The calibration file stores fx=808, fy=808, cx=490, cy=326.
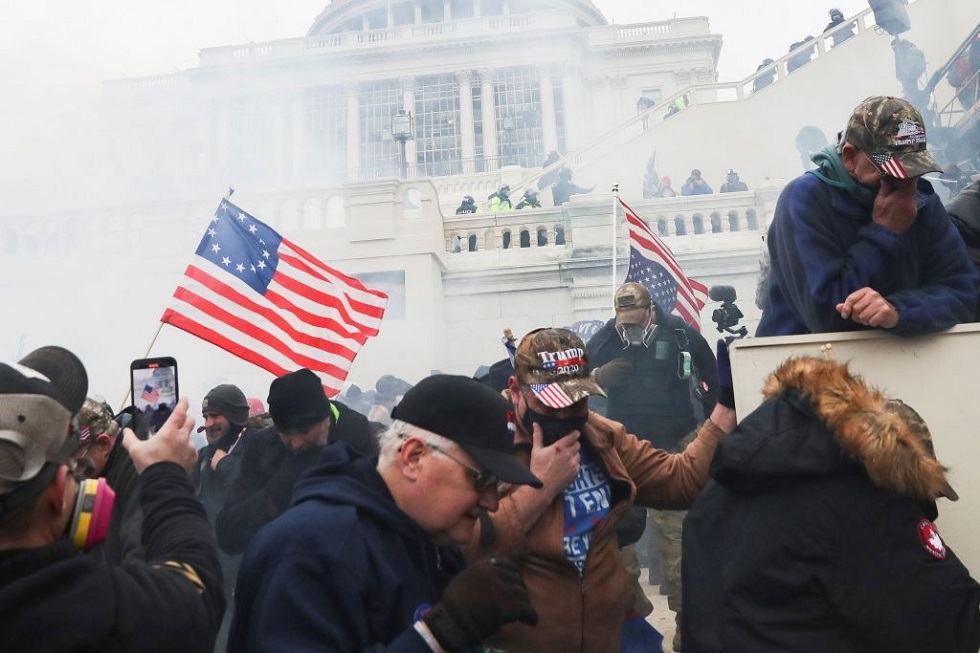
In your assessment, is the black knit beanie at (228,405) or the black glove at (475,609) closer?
the black glove at (475,609)

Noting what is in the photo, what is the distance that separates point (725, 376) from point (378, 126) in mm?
45171

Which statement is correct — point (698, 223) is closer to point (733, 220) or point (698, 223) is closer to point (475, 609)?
point (733, 220)

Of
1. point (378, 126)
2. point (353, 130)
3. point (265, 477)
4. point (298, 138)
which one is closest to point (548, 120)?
point (378, 126)

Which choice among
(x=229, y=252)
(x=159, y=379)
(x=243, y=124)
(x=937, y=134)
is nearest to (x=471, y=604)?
(x=159, y=379)

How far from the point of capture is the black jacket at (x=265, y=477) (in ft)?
13.0

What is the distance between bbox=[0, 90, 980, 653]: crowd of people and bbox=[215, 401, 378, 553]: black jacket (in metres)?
1.32

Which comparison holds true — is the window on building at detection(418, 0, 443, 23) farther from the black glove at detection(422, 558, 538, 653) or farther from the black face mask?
the black glove at detection(422, 558, 538, 653)

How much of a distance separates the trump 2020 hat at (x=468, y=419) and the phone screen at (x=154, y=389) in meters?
0.85

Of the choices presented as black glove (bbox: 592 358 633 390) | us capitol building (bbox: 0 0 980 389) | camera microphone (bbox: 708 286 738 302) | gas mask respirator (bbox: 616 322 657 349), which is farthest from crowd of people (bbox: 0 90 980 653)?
us capitol building (bbox: 0 0 980 389)

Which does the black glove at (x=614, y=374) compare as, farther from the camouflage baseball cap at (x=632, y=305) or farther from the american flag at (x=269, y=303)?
the american flag at (x=269, y=303)

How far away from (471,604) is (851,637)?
97cm

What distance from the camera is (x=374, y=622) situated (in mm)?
1716

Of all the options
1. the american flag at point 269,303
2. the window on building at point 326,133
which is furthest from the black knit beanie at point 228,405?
the window on building at point 326,133

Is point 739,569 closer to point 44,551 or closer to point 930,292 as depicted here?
point 930,292
